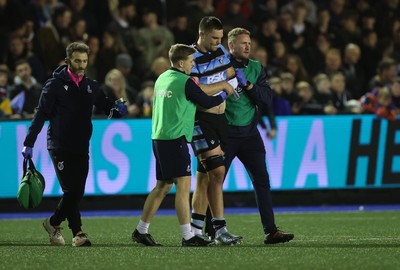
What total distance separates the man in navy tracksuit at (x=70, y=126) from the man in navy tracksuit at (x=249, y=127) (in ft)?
4.94

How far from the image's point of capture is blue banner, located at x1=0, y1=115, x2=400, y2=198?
17.2m

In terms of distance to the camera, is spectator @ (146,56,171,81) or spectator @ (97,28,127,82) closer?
spectator @ (146,56,171,81)

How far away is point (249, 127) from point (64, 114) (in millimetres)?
1944

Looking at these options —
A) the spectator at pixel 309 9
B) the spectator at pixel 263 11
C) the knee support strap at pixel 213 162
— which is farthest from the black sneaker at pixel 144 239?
the spectator at pixel 309 9

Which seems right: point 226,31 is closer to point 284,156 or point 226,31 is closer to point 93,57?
point 93,57

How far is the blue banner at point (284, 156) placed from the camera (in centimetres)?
1716

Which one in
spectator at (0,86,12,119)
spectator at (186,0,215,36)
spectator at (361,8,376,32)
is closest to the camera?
spectator at (0,86,12,119)

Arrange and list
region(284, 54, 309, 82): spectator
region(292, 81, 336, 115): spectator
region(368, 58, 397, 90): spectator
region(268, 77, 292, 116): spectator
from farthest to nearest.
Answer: region(284, 54, 309, 82): spectator → region(368, 58, 397, 90): spectator → region(292, 81, 336, 115): spectator → region(268, 77, 292, 116): spectator

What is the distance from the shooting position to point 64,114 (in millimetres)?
11398

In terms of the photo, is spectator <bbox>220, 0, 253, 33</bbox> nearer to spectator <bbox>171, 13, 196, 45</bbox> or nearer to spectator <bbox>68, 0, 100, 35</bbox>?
spectator <bbox>171, 13, 196, 45</bbox>

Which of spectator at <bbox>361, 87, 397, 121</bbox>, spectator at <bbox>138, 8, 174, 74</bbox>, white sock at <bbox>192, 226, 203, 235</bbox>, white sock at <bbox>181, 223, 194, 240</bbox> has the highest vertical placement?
spectator at <bbox>138, 8, 174, 74</bbox>

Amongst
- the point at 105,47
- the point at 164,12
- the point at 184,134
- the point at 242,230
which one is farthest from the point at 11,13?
the point at 184,134

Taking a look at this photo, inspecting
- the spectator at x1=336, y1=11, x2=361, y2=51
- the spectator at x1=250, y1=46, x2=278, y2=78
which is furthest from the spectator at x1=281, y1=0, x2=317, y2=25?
the spectator at x1=250, y1=46, x2=278, y2=78

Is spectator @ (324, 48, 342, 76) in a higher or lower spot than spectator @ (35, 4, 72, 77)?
lower
